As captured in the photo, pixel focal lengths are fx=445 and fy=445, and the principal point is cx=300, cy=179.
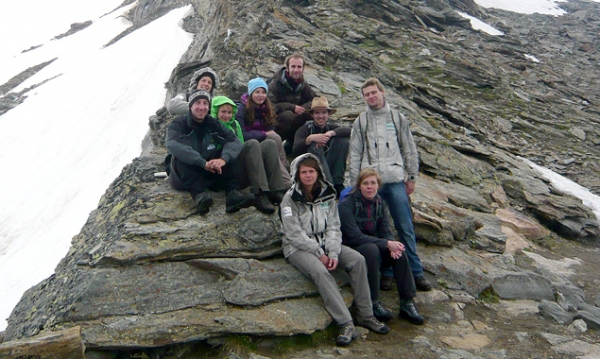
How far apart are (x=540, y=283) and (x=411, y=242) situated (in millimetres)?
2512

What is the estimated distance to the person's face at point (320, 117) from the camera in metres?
8.51

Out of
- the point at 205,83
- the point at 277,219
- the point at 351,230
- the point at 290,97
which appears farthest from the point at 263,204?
the point at 290,97

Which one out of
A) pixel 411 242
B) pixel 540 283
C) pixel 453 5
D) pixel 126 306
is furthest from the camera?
pixel 453 5

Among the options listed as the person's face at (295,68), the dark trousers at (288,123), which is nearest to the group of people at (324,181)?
the dark trousers at (288,123)

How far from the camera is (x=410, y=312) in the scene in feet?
21.2

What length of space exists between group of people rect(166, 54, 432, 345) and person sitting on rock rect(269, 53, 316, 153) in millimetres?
365

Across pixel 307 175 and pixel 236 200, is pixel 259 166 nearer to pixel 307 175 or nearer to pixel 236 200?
pixel 236 200

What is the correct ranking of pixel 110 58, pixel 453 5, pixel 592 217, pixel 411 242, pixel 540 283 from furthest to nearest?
pixel 453 5 → pixel 110 58 → pixel 592 217 → pixel 540 283 → pixel 411 242

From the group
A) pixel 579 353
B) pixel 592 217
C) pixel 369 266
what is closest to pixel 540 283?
pixel 579 353

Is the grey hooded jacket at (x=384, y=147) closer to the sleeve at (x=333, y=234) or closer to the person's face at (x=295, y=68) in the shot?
the sleeve at (x=333, y=234)

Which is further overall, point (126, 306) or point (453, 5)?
point (453, 5)

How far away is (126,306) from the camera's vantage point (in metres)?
5.61

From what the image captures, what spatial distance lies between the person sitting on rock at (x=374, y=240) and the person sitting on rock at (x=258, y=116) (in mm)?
1932

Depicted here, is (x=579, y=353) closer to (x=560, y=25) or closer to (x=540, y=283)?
(x=540, y=283)
